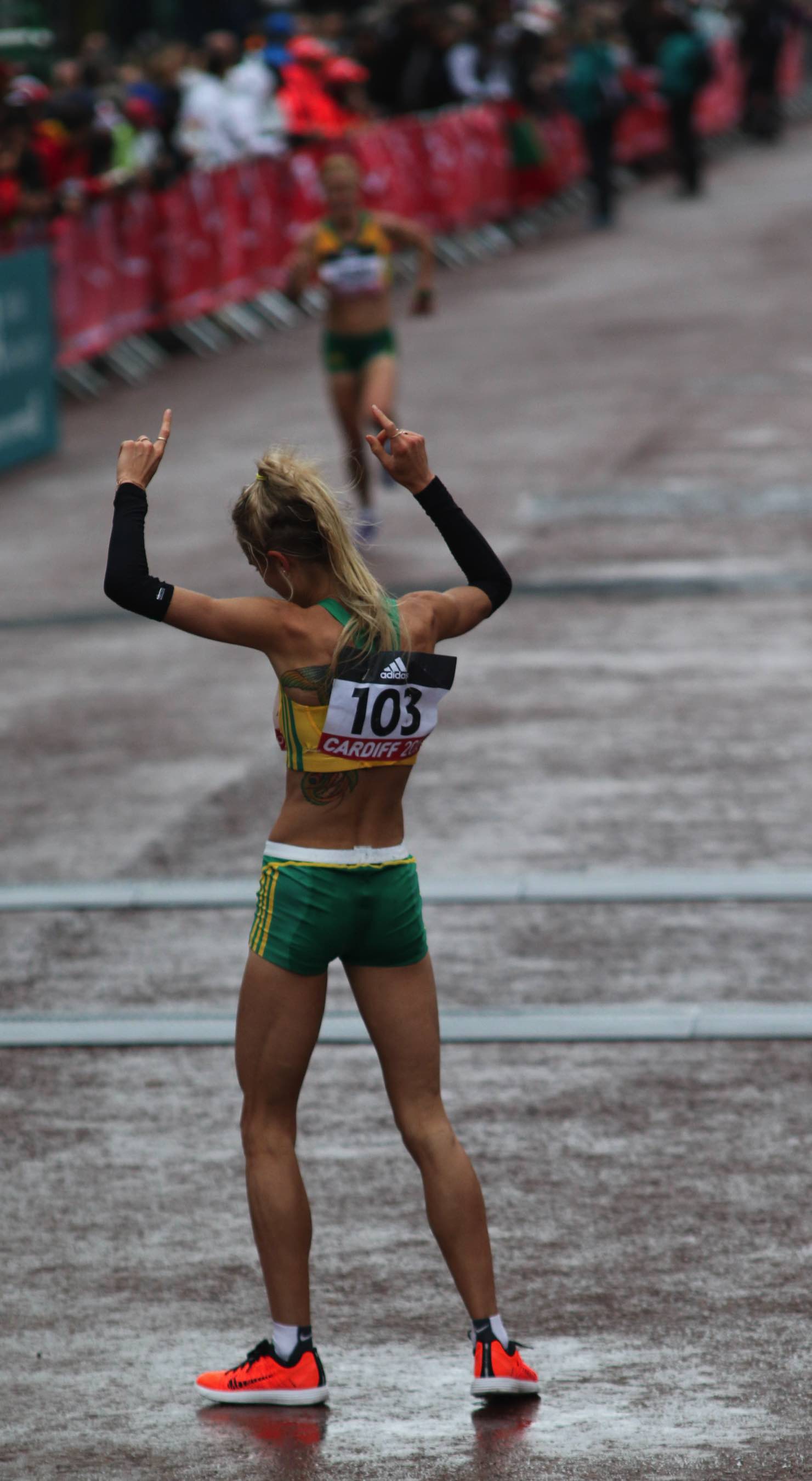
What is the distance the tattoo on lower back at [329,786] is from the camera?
4.80m

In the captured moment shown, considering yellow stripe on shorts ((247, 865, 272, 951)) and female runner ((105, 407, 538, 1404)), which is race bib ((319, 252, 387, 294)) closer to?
female runner ((105, 407, 538, 1404))

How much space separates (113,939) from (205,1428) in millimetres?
3564

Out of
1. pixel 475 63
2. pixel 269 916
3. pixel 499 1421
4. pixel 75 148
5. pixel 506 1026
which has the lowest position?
pixel 499 1421

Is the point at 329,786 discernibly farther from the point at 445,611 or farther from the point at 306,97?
the point at 306,97

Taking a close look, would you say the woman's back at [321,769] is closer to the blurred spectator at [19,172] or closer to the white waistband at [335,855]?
the white waistband at [335,855]

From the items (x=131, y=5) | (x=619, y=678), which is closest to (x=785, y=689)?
(x=619, y=678)

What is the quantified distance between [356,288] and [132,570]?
10432 millimetres

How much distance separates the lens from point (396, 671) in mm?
4781

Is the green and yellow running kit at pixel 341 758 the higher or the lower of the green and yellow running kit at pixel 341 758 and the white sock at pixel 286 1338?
the higher

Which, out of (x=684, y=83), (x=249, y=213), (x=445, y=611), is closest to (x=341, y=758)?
(x=445, y=611)

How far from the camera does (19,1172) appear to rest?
625 cm

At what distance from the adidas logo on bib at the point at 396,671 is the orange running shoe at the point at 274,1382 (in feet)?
4.50

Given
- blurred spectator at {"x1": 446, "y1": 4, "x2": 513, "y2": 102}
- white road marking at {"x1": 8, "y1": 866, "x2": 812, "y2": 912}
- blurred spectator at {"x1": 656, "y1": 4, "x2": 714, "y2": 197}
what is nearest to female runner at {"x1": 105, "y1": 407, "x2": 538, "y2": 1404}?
white road marking at {"x1": 8, "y1": 866, "x2": 812, "y2": 912}

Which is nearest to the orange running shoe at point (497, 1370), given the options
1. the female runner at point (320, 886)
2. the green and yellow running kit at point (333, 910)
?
the female runner at point (320, 886)
